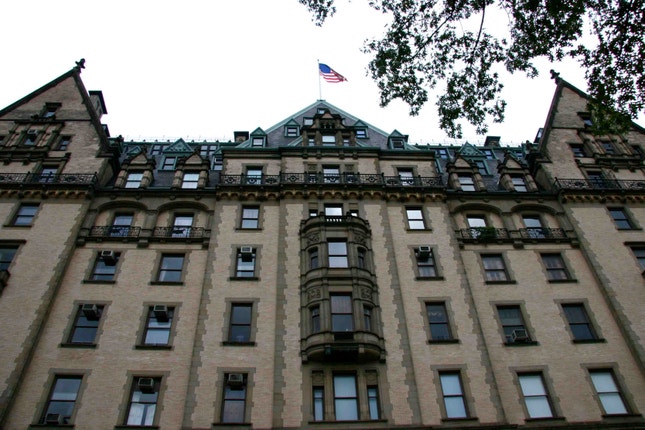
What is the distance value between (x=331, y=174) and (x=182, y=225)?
9821 mm

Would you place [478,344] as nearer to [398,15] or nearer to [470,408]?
[470,408]

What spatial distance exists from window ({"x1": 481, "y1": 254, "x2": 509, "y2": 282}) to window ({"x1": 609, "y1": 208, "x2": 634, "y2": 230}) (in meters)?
7.96

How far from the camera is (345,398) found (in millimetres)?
22828

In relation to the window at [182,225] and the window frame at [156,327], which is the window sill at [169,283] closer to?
the window frame at [156,327]

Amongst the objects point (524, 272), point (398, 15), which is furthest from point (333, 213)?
point (398, 15)

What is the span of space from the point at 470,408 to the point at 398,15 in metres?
16.7

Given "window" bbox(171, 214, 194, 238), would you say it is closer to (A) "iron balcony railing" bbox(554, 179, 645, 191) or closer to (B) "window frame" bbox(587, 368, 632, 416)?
(B) "window frame" bbox(587, 368, 632, 416)

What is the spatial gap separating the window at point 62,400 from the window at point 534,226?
2565 centimetres

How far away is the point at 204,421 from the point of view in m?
21.7

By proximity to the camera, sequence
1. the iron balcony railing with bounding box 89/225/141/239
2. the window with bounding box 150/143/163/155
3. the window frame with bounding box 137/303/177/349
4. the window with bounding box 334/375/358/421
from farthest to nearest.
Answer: the window with bounding box 150/143/163/155
the iron balcony railing with bounding box 89/225/141/239
the window frame with bounding box 137/303/177/349
the window with bounding box 334/375/358/421

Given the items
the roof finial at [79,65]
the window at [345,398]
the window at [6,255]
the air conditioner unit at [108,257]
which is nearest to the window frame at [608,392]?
the window at [345,398]

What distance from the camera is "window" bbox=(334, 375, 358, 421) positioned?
2228 cm

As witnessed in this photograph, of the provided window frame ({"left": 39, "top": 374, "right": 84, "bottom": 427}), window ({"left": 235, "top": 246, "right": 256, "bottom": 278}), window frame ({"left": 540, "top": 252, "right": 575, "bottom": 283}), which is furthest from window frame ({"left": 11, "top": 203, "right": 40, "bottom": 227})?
window frame ({"left": 540, "top": 252, "right": 575, "bottom": 283})

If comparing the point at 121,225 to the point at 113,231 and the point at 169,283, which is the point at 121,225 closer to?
the point at 113,231
